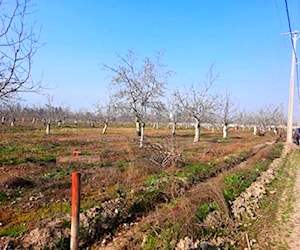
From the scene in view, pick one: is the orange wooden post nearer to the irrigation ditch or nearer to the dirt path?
the irrigation ditch

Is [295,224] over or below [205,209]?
below

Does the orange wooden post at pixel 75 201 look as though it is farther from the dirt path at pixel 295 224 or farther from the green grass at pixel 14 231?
the dirt path at pixel 295 224

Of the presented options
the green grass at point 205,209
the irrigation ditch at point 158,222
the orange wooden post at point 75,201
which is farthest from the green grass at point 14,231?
the green grass at point 205,209

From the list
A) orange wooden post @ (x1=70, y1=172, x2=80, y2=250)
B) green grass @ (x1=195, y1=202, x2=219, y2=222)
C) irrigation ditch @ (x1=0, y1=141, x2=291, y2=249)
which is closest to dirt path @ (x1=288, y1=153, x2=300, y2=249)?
irrigation ditch @ (x1=0, y1=141, x2=291, y2=249)

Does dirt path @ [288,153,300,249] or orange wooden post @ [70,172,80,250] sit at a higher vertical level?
orange wooden post @ [70,172,80,250]

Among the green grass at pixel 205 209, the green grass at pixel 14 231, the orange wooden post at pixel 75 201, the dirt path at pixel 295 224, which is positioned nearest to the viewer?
the orange wooden post at pixel 75 201

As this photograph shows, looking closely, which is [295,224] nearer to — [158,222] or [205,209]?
[205,209]

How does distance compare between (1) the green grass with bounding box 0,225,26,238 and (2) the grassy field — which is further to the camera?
(2) the grassy field

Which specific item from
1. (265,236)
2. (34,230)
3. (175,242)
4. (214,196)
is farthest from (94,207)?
(265,236)

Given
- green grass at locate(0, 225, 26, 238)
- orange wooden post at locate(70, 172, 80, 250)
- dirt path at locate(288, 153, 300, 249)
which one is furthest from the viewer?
dirt path at locate(288, 153, 300, 249)

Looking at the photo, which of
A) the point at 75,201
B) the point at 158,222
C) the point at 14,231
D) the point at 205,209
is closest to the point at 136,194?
the point at 205,209

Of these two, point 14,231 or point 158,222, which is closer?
point 14,231

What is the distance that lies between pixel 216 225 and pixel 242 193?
366 cm

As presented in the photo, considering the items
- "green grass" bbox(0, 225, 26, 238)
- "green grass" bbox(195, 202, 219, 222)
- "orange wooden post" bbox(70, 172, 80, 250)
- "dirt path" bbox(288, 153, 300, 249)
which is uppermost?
"orange wooden post" bbox(70, 172, 80, 250)
